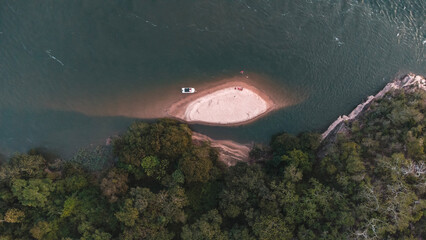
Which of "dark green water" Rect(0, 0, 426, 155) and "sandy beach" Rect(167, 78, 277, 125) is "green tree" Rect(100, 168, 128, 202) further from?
"sandy beach" Rect(167, 78, 277, 125)

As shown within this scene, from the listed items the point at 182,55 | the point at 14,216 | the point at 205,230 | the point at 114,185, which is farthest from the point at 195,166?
the point at 14,216

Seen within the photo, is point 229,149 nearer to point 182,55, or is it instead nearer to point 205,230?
point 205,230

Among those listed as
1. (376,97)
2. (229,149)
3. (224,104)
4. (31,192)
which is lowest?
(31,192)

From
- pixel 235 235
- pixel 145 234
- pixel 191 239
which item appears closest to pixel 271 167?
pixel 235 235

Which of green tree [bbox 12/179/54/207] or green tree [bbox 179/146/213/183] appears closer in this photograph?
green tree [bbox 12/179/54/207]

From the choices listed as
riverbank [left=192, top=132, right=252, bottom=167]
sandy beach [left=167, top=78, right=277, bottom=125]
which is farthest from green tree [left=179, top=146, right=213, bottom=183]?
sandy beach [left=167, top=78, right=277, bottom=125]

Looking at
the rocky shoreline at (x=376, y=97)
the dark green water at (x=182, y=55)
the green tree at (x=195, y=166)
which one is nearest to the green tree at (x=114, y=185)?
the green tree at (x=195, y=166)

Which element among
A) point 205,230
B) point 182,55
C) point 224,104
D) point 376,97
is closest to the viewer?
point 205,230
